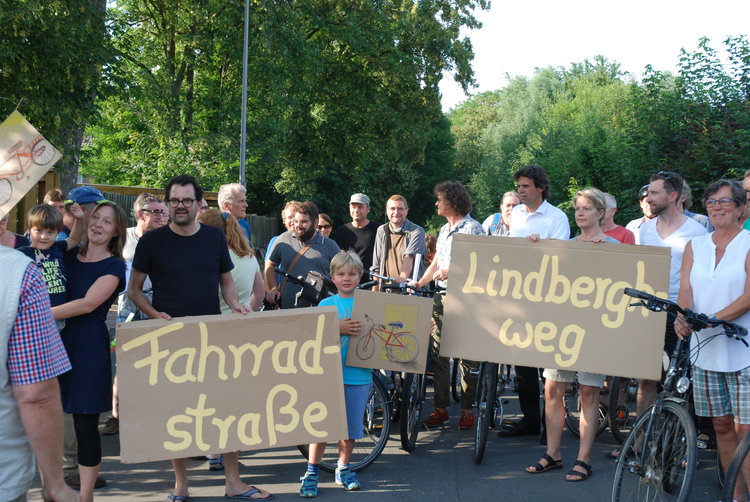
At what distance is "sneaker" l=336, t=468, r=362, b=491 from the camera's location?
5625 mm

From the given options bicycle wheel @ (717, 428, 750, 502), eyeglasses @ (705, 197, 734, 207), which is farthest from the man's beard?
bicycle wheel @ (717, 428, 750, 502)

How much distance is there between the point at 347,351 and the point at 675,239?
8.98 feet

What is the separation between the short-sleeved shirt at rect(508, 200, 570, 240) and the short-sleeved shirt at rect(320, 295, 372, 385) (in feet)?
5.68

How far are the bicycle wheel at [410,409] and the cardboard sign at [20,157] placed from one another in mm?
3170

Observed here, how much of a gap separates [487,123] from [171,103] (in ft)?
152

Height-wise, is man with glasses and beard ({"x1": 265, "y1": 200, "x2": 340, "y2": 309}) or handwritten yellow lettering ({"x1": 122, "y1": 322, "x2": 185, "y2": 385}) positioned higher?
man with glasses and beard ({"x1": 265, "y1": 200, "x2": 340, "y2": 309})

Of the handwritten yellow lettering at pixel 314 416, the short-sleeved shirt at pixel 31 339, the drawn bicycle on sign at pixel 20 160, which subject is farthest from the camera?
the handwritten yellow lettering at pixel 314 416

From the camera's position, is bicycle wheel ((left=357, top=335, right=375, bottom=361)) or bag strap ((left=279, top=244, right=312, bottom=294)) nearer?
bicycle wheel ((left=357, top=335, right=375, bottom=361))

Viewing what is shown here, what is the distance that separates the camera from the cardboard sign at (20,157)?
443cm

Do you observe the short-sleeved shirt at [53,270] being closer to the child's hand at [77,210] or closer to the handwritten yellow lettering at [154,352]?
the child's hand at [77,210]

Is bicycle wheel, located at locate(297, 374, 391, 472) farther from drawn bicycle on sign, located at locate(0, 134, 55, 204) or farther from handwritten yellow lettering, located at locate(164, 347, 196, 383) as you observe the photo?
drawn bicycle on sign, located at locate(0, 134, 55, 204)

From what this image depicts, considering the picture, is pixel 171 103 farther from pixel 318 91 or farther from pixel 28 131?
pixel 28 131

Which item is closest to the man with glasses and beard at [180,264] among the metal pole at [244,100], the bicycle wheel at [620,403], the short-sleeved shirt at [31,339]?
the short-sleeved shirt at [31,339]

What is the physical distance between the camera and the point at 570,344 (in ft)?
18.8
